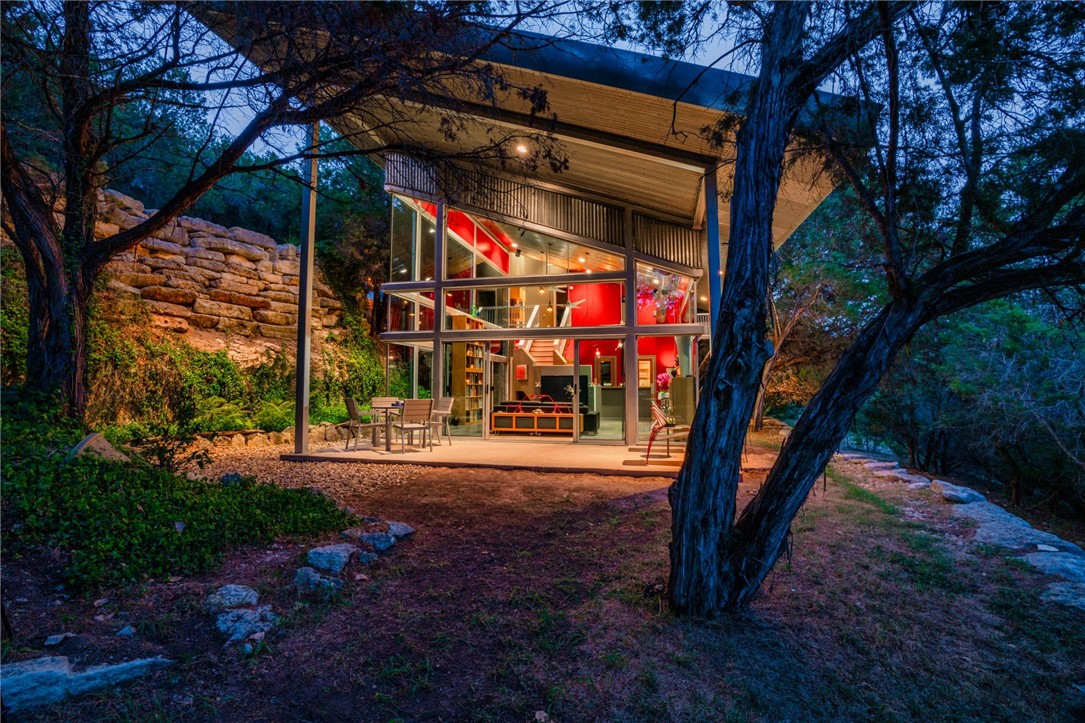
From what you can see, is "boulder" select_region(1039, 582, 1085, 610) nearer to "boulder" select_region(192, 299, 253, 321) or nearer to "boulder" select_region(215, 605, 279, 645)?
"boulder" select_region(215, 605, 279, 645)

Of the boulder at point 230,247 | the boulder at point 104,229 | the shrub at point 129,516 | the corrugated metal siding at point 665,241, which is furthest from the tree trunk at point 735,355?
the boulder at point 230,247

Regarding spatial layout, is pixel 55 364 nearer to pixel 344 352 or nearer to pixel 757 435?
pixel 344 352

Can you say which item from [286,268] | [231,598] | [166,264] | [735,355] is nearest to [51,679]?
[231,598]

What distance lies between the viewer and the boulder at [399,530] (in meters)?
4.04

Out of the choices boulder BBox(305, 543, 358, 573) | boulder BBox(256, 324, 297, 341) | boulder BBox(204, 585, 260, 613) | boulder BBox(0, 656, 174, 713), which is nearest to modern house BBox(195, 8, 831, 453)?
boulder BBox(256, 324, 297, 341)

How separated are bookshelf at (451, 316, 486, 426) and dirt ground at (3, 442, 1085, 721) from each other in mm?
8168

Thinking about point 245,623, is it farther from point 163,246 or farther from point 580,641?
point 163,246

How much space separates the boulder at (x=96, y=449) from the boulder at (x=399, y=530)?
2.82m

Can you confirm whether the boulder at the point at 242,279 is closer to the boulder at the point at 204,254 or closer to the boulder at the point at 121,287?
the boulder at the point at 204,254

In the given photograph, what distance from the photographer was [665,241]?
1067 cm

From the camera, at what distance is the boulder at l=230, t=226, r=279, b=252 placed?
42.3 feet

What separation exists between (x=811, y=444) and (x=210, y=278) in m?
13.6

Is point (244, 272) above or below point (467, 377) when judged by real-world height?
above

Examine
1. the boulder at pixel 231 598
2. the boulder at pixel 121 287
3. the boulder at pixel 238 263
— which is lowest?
the boulder at pixel 231 598
